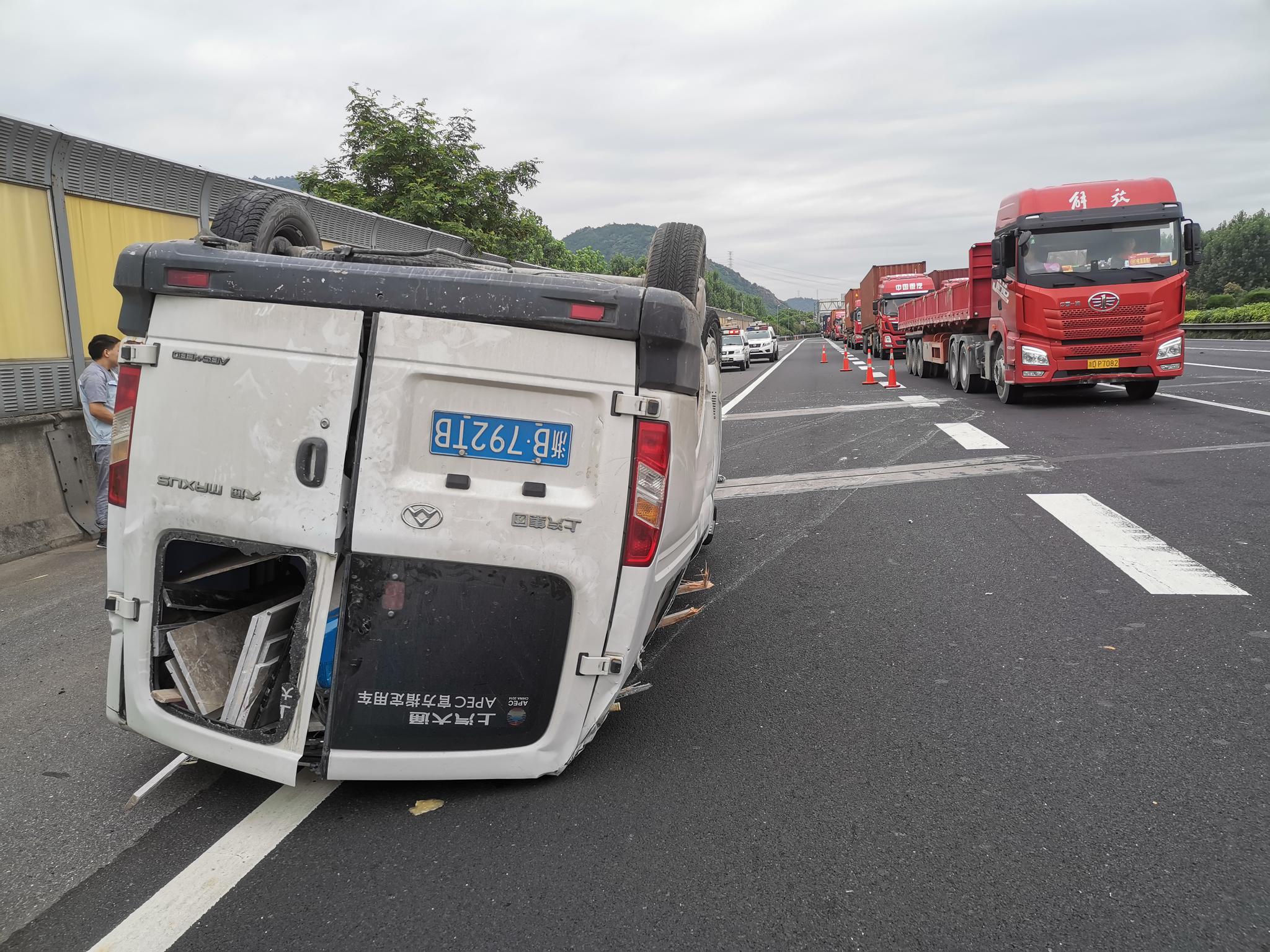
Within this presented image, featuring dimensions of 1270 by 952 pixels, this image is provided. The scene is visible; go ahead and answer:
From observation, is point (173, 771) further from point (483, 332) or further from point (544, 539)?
point (483, 332)

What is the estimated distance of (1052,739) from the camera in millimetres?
3533

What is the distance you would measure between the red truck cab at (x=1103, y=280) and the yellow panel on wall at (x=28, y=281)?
12599 mm

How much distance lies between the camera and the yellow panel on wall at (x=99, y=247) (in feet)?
29.6

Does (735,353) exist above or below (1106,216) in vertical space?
below

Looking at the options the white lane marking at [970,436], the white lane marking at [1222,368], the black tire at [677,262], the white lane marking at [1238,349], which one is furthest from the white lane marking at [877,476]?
the white lane marking at [1238,349]

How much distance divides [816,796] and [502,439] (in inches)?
60.9

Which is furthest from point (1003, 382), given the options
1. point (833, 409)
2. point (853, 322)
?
point (853, 322)

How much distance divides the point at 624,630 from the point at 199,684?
4.92ft

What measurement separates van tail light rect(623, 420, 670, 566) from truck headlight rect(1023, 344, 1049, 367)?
13005 millimetres

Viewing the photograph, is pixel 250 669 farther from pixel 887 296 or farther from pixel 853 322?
pixel 853 322

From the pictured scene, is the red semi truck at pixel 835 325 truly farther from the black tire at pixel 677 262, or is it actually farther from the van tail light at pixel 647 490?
the van tail light at pixel 647 490

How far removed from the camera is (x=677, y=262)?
13.1 ft

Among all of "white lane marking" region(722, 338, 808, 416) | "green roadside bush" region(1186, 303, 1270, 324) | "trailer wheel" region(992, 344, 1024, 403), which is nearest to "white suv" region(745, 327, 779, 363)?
"white lane marking" region(722, 338, 808, 416)

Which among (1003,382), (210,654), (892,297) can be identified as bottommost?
(210,654)
